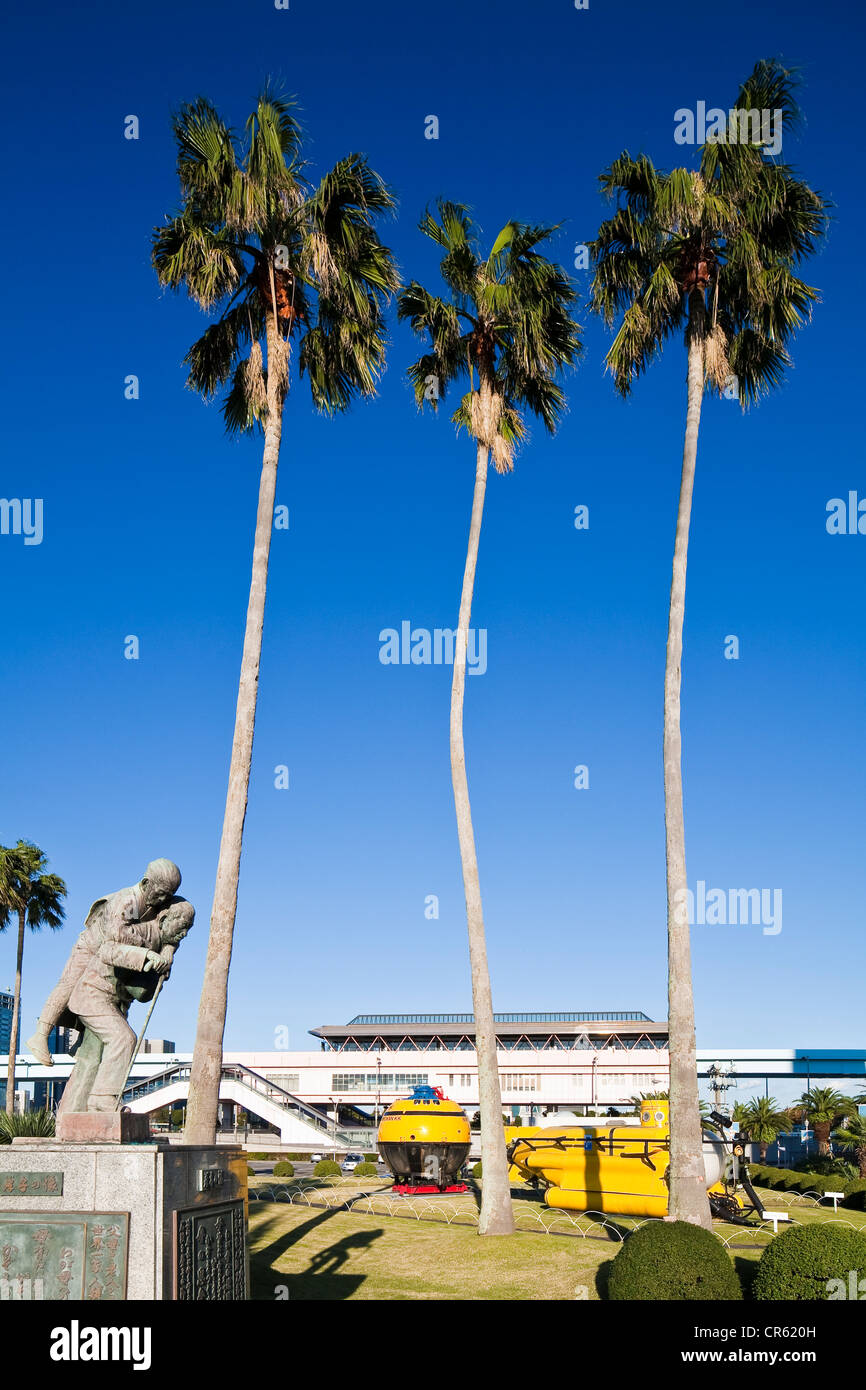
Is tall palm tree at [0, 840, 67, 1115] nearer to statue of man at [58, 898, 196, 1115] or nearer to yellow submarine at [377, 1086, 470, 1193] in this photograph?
yellow submarine at [377, 1086, 470, 1193]

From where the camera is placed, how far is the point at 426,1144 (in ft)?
86.2

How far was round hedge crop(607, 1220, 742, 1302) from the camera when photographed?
1220 cm

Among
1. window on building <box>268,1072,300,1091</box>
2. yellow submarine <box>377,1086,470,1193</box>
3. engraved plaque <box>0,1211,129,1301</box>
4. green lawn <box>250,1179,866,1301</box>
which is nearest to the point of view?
engraved plaque <box>0,1211,129,1301</box>

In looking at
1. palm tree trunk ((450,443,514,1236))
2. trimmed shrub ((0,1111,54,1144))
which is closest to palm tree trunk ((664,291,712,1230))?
palm tree trunk ((450,443,514,1236))

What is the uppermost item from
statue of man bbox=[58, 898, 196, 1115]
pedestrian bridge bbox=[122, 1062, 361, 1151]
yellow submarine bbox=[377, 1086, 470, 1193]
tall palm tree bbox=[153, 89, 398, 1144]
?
tall palm tree bbox=[153, 89, 398, 1144]

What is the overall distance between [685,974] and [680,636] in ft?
19.3

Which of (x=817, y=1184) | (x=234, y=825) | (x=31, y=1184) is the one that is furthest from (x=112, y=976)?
(x=817, y=1184)

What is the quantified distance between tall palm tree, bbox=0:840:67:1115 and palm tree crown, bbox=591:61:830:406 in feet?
111

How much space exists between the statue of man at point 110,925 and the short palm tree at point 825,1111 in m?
42.5

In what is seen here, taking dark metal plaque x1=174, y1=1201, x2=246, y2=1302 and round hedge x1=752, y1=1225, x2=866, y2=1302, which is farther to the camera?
round hedge x1=752, y1=1225, x2=866, y2=1302

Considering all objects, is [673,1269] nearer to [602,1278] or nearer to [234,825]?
[602,1278]

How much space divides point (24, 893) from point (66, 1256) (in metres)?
39.6

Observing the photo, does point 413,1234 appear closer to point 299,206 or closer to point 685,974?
point 685,974

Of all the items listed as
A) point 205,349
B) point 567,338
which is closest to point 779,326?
point 567,338
